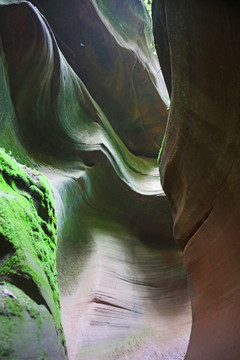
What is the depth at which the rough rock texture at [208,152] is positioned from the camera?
2.85 meters

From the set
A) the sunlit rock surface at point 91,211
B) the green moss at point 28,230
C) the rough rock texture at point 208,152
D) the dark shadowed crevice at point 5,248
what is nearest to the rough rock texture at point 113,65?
the sunlit rock surface at point 91,211

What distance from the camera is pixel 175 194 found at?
446cm

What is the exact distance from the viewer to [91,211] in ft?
25.7

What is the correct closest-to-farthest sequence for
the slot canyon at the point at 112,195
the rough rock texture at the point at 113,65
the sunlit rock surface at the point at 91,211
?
the slot canyon at the point at 112,195, the sunlit rock surface at the point at 91,211, the rough rock texture at the point at 113,65

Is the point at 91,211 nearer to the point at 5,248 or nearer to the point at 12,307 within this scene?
the point at 5,248

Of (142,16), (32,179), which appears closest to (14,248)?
(32,179)

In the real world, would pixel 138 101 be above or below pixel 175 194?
below

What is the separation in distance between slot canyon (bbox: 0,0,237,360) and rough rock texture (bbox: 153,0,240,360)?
0.01m

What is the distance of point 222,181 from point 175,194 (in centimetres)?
127

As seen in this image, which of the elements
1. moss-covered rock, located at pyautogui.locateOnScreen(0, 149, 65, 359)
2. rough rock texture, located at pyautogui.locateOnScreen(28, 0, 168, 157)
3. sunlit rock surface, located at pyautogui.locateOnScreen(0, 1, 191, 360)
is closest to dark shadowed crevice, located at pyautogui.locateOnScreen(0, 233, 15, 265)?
moss-covered rock, located at pyautogui.locateOnScreen(0, 149, 65, 359)

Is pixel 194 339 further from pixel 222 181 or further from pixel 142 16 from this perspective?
pixel 142 16

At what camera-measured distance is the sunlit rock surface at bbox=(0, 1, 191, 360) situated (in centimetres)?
493

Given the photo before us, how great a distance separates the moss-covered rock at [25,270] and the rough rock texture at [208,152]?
165 centimetres

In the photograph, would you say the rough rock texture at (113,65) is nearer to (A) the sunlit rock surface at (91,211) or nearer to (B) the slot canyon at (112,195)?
(B) the slot canyon at (112,195)
